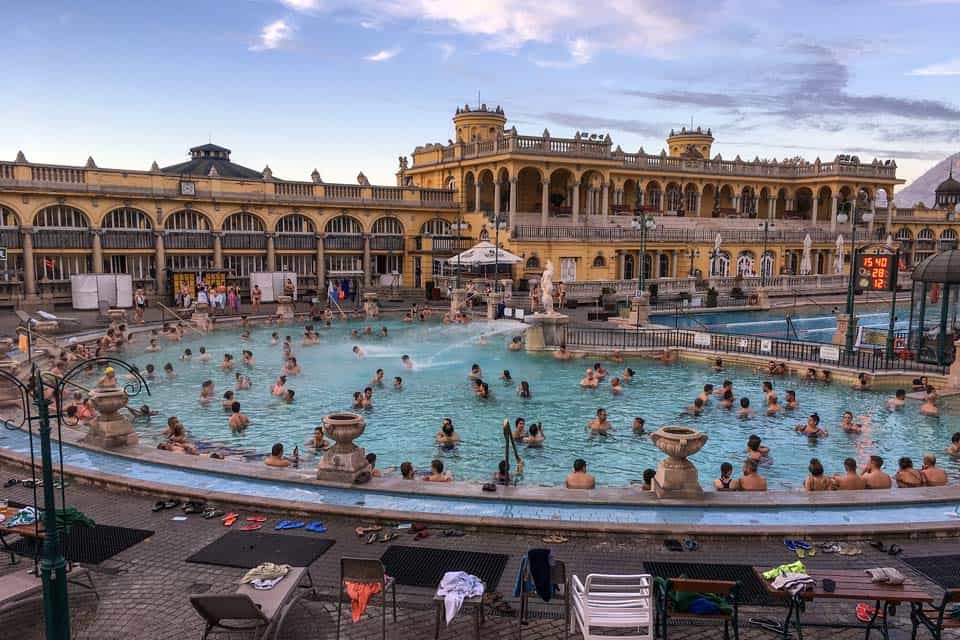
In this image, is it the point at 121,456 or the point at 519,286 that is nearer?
the point at 121,456

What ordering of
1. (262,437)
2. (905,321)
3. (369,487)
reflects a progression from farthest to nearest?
(905,321), (262,437), (369,487)

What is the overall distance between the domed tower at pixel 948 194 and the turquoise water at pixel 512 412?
59.9 m

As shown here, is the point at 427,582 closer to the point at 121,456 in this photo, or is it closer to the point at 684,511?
the point at 684,511

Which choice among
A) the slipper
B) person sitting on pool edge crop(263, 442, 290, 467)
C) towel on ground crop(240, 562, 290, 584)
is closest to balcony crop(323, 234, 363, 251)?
person sitting on pool edge crop(263, 442, 290, 467)

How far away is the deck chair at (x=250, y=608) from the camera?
23.3ft

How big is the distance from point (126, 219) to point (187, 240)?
3.38 m

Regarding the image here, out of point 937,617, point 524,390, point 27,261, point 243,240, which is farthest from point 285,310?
point 937,617

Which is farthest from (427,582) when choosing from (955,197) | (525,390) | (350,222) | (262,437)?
(955,197)

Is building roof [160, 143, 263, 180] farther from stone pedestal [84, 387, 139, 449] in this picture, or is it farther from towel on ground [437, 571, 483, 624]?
towel on ground [437, 571, 483, 624]

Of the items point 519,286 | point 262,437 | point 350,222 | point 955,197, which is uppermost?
point 955,197

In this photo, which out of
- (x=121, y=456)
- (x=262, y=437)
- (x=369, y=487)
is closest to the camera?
(x=369, y=487)

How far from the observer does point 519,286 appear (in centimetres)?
4484

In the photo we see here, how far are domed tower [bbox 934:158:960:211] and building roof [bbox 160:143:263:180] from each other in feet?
209

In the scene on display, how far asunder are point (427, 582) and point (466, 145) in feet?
150
